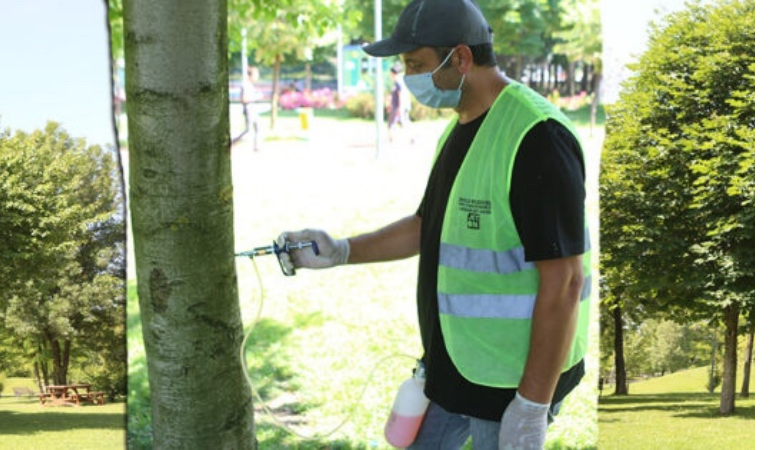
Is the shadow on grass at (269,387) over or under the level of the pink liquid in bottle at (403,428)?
under

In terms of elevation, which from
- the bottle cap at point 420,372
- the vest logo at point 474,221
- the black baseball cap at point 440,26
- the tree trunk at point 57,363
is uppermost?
the black baseball cap at point 440,26

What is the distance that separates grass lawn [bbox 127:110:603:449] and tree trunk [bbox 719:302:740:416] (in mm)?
848

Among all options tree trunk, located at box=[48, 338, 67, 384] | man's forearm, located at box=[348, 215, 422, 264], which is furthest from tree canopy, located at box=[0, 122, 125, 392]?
man's forearm, located at box=[348, 215, 422, 264]

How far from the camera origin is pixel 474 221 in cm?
200

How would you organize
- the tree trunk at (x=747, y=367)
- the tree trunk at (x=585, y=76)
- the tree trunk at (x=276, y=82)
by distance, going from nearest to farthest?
the tree trunk at (x=747, y=367) < the tree trunk at (x=585, y=76) < the tree trunk at (x=276, y=82)

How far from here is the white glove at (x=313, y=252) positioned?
2.34 meters

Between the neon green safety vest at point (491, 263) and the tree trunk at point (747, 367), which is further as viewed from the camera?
the tree trunk at point (747, 367)

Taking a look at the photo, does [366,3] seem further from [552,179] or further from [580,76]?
[552,179]

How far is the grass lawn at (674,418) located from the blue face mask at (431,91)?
2195mm

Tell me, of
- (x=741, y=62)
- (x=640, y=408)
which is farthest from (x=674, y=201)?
(x=640, y=408)

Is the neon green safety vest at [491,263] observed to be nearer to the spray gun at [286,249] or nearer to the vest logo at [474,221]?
the vest logo at [474,221]

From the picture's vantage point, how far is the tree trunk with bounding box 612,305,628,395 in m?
4.15

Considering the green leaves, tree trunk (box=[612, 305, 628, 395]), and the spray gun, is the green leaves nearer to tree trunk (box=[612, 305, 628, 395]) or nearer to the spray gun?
tree trunk (box=[612, 305, 628, 395])

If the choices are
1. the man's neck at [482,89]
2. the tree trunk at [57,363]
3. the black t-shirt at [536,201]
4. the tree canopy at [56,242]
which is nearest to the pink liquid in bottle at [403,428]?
the black t-shirt at [536,201]
